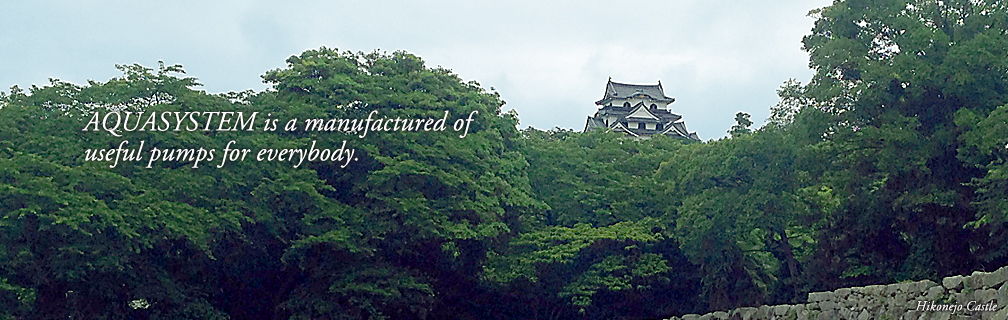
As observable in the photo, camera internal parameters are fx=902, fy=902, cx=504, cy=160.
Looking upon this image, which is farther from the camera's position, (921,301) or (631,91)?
(631,91)

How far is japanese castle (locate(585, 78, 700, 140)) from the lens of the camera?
46.2 m

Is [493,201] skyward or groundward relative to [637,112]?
groundward

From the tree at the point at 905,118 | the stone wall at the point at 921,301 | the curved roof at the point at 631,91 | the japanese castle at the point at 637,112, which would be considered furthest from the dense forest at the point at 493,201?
the curved roof at the point at 631,91

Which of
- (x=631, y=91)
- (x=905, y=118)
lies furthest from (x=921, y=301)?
(x=631, y=91)

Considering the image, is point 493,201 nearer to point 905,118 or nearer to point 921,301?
point 905,118

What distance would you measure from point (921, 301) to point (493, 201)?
1113 cm

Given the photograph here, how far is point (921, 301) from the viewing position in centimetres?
809

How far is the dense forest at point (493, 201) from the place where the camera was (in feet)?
45.2

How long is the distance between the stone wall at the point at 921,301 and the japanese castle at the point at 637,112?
3510cm

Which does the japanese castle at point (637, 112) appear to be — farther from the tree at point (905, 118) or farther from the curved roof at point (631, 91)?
the tree at point (905, 118)

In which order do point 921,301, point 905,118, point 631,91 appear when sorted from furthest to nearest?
point 631,91
point 905,118
point 921,301

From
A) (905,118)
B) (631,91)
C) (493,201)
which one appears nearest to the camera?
(905,118)

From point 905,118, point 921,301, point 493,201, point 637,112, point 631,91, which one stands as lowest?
point 921,301

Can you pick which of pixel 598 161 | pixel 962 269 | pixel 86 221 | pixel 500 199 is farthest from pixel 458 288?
pixel 962 269
